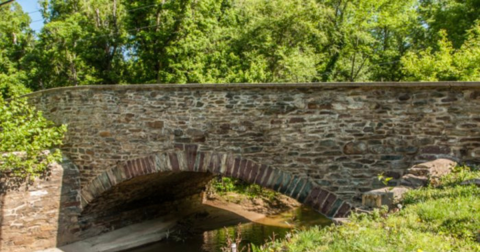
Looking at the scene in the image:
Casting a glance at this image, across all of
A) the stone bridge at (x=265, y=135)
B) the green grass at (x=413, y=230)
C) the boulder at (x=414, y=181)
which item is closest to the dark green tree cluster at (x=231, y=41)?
the stone bridge at (x=265, y=135)

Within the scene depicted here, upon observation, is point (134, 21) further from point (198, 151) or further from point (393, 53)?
point (393, 53)

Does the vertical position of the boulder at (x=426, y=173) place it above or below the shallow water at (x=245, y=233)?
above

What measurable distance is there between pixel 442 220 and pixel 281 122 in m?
4.00

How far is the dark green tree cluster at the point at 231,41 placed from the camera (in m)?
16.2

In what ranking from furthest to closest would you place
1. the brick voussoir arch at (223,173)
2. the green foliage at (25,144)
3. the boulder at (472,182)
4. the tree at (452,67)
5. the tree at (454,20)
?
the tree at (454,20) < the tree at (452,67) < the green foliage at (25,144) < the brick voussoir arch at (223,173) < the boulder at (472,182)

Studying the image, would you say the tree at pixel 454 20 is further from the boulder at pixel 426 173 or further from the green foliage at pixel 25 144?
the green foliage at pixel 25 144

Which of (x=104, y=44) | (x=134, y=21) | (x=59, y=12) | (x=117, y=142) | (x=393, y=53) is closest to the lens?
(x=117, y=142)

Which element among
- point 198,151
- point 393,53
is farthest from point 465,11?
point 198,151

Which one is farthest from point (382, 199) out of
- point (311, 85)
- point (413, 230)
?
point (311, 85)

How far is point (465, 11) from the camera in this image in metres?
17.2

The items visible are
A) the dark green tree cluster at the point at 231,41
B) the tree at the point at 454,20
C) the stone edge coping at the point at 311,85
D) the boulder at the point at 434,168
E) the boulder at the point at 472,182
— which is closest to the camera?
the boulder at the point at 472,182

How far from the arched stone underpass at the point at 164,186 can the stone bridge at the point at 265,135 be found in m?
0.02

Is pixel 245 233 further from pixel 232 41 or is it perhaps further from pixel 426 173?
pixel 232 41

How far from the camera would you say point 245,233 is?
12.7 meters
